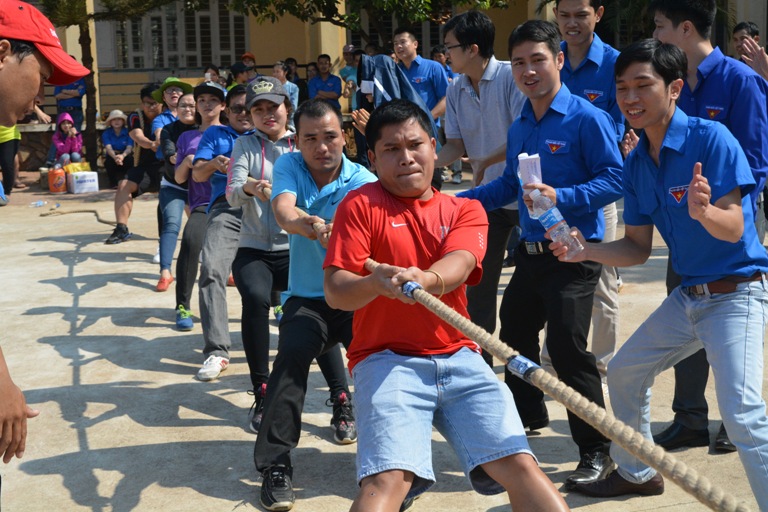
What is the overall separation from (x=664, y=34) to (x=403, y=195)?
→ 180 centimetres

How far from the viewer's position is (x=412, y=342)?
333cm

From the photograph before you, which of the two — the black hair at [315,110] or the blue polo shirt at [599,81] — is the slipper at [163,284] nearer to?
the black hair at [315,110]

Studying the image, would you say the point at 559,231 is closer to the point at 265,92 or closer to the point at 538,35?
the point at 538,35

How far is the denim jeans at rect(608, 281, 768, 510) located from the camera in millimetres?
3297

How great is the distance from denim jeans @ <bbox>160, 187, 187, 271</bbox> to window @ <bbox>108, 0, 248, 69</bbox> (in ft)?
56.1

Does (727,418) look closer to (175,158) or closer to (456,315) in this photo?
(456,315)

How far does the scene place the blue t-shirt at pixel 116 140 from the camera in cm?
1430

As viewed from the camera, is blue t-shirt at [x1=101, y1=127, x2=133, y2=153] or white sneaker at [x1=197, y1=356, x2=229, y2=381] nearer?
white sneaker at [x1=197, y1=356, x2=229, y2=381]

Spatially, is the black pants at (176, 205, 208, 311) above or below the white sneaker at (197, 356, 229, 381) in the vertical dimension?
above

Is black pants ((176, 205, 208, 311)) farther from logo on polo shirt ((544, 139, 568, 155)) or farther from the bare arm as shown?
the bare arm

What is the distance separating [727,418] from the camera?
3.36m

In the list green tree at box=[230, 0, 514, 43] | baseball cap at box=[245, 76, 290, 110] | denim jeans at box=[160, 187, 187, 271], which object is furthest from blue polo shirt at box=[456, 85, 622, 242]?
green tree at box=[230, 0, 514, 43]

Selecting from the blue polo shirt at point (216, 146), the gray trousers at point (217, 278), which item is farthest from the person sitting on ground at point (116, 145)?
the gray trousers at point (217, 278)

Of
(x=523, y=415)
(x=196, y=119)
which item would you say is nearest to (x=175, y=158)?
(x=196, y=119)
